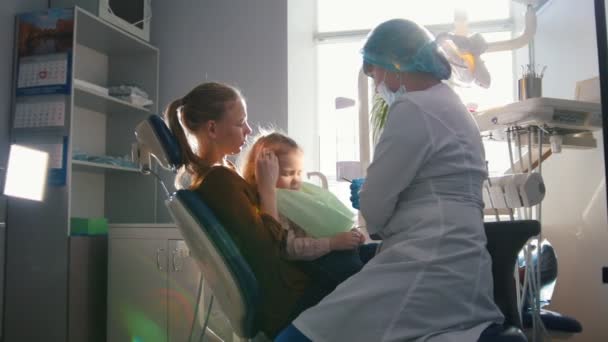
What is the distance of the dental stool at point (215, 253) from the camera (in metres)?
1.22

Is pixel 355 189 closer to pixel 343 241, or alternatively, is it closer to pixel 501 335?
pixel 343 241

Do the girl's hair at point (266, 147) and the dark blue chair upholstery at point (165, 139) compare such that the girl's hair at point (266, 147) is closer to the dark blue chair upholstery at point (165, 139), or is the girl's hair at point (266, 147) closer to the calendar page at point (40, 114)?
the dark blue chair upholstery at point (165, 139)

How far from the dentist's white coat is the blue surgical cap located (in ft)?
0.26

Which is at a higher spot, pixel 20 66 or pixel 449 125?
pixel 20 66

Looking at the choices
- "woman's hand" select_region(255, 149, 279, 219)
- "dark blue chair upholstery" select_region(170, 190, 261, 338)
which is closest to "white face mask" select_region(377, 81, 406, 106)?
"woman's hand" select_region(255, 149, 279, 219)

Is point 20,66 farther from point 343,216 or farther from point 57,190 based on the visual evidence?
→ point 343,216

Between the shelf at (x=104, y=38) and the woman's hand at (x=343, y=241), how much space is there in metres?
2.05

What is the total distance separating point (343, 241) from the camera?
1.34 m

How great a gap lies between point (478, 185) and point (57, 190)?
6.89ft

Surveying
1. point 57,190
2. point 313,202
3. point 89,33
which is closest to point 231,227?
point 313,202

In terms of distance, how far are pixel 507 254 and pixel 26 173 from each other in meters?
2.18

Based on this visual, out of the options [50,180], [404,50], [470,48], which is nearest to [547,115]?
[470,48]

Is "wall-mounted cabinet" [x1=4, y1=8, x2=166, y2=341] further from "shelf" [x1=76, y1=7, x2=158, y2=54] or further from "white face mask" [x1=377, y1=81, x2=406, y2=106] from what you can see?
"white face mask" [x1=377, y1=81, x2=406, y2=106]

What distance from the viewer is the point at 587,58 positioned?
241 cm
